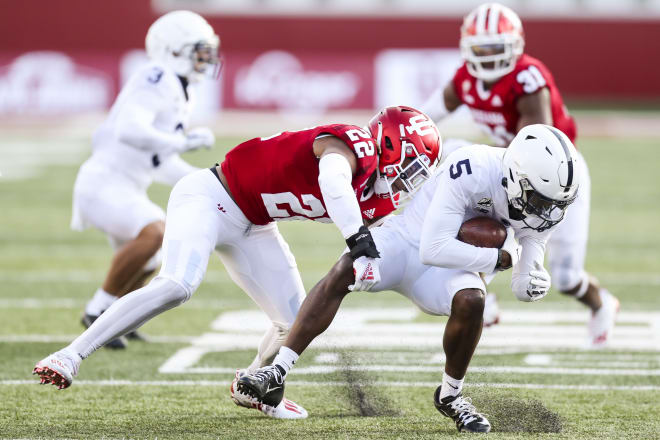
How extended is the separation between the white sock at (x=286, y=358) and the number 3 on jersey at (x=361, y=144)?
0.76 m

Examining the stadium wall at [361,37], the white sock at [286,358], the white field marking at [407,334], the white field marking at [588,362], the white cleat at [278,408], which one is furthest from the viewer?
the stadium wall at [361,37]

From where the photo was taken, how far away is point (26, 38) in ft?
79.8

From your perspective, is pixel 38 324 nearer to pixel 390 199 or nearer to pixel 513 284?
pixel 390 199

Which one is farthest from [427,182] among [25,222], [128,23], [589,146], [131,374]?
[128,23]

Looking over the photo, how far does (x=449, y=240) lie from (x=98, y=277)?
4.21 meters

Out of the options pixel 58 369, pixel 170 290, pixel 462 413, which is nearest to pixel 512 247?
pixel 462 413

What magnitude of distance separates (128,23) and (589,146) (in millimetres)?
12244

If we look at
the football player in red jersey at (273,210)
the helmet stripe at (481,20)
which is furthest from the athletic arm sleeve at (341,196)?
the helmet stripe at (481,20)

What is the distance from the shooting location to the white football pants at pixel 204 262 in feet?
13.4

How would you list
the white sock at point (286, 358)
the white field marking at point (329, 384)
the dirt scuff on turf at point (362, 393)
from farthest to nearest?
the white field marking at point (329, 384) < the dirt scuff on turf at point (362, 393) < the white sock at point (286, 358)

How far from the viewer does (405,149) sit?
4.14 m

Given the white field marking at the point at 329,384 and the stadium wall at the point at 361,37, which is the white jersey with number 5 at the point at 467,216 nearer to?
the white field marking at the point at 329,384

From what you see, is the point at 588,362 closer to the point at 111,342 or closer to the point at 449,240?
the point at 449,240

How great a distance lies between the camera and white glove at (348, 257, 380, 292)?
388 cm
